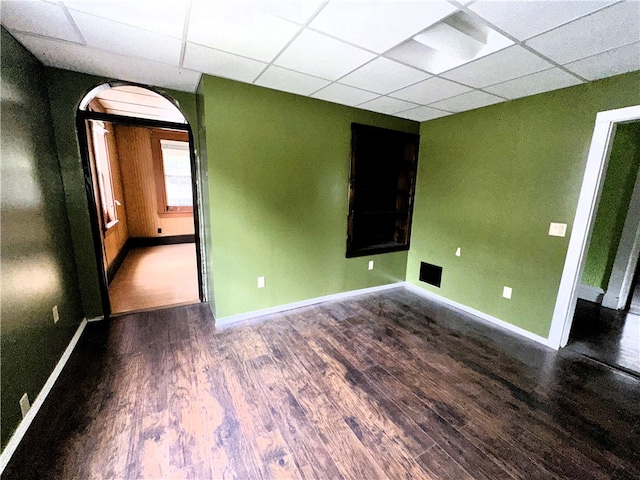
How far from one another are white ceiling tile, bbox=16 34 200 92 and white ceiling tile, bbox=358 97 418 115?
1.83 metres

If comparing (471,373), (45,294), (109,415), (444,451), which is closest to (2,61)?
(45,294)

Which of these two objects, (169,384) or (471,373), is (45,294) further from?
(471,373)

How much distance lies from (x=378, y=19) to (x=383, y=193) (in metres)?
2.60

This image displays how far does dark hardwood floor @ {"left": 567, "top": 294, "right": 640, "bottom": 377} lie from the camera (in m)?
2.38

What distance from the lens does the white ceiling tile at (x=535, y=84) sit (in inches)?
83.3

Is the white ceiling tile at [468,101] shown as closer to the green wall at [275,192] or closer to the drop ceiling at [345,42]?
the drop ceiling at [345,42]

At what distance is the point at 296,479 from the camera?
1.32 metres

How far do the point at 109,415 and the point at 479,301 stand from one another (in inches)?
142

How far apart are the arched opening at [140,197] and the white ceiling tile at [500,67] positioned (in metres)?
2.78

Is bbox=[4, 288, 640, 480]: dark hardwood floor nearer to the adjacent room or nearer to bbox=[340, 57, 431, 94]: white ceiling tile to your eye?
the adjacent room

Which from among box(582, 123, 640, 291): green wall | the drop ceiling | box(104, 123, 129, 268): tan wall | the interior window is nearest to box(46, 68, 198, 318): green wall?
the drop ceiling

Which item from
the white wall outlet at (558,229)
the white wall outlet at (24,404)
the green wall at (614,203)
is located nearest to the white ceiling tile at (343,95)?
the white wall outlet at (558,229)

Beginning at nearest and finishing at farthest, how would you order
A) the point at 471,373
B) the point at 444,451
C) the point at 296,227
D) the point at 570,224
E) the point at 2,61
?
1. the point at 444,451
2. the point at 2,61
3. the point at 471,373
4. the point at 570,224
5. the point at 296,227

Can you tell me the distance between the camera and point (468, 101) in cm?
280
